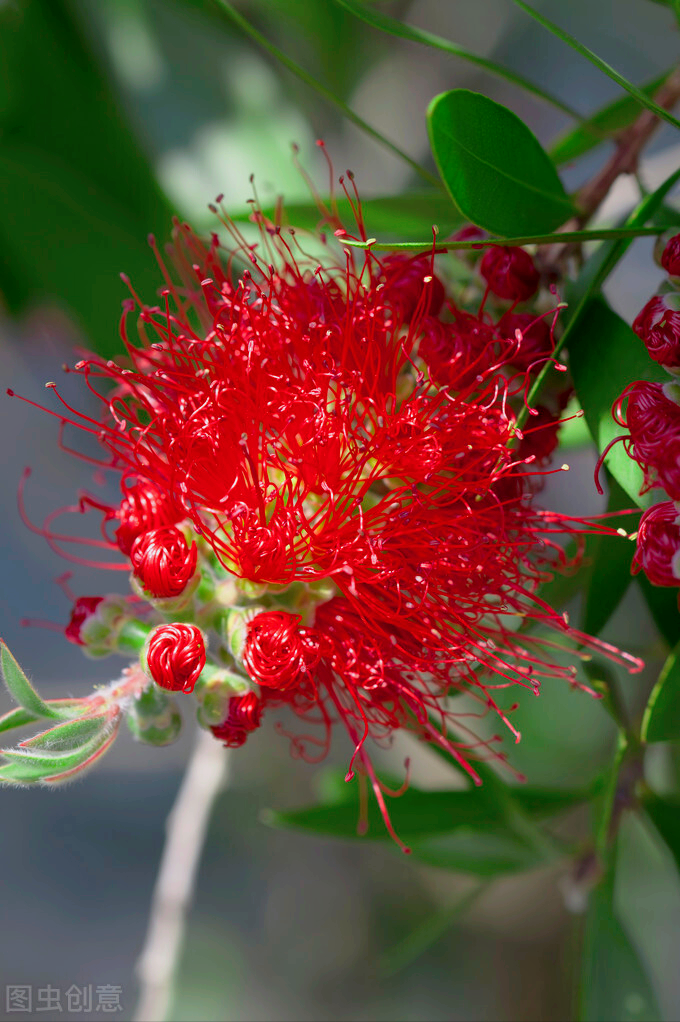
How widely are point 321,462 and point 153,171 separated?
2.59 ft

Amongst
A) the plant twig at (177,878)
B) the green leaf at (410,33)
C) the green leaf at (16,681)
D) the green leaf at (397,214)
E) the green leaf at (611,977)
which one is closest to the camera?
the green leaf at (16,681)

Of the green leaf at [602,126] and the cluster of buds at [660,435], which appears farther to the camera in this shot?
the green leaf at [602,126]

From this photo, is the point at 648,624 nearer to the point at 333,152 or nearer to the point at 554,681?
the point at 554,681

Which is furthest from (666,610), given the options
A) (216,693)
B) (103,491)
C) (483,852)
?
(103,491)

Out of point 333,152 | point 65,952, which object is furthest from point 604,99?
point 65,952

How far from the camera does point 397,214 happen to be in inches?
38.1

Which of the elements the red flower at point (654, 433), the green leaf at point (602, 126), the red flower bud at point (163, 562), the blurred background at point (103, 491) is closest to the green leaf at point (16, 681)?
the red flower bud at point (163, 562)

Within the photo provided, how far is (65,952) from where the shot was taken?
5.43ft

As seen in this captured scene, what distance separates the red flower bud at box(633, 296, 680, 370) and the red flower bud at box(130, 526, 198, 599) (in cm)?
43

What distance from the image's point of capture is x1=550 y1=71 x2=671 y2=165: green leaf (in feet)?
3.24

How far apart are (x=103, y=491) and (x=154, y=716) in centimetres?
116

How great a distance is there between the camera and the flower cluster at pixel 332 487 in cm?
73

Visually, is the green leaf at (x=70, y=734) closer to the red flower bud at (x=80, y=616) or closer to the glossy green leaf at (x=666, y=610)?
the red flower bud at (x=80, y=616)

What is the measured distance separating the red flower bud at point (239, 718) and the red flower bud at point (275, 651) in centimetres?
4
